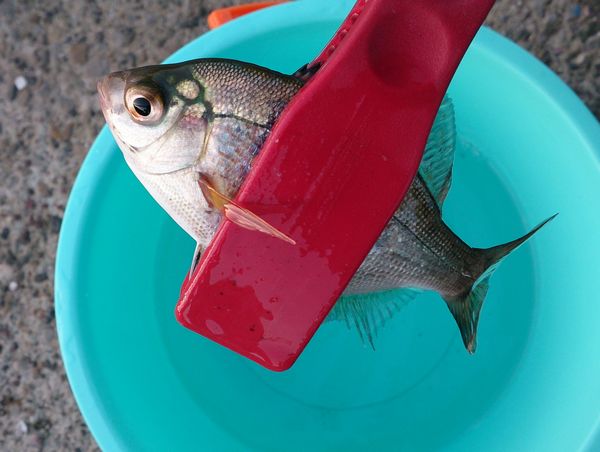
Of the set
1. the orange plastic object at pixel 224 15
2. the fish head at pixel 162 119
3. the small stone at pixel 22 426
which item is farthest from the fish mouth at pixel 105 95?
the small stone at pixel 22 426

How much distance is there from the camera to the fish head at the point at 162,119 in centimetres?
95

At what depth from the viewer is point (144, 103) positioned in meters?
0.95

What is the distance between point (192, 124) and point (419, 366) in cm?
101

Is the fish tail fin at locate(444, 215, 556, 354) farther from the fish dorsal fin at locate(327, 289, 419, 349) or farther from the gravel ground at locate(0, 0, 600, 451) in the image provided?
the gravel ground at locate(0, 0, 600, 451)

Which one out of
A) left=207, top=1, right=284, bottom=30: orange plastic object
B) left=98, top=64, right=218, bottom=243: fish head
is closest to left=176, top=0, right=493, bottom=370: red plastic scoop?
left=98, top=64, right=218, bottom=243: fish head

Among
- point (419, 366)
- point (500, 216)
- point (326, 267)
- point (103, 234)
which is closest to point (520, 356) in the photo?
point (419, 366)

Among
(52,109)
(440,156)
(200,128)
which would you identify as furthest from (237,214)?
(52,109)

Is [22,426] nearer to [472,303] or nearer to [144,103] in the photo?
[144,103]

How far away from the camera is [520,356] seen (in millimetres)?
1504

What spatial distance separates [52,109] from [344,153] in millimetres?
1259

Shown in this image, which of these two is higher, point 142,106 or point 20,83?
point 142,106

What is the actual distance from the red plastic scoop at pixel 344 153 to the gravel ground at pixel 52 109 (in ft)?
3.15

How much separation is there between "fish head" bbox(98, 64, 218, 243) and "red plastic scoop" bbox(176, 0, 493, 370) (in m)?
0.12

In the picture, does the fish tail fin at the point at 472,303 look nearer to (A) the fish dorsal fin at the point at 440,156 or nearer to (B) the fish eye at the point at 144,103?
(A) the fish dorsal fin at the point at 440,156
